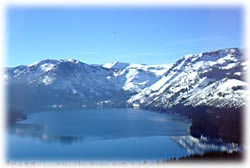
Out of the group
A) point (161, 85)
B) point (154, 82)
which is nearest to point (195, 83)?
point (161, 85)

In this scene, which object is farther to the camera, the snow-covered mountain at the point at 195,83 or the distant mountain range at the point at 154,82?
the snow-covered mountain at the point at 195,83

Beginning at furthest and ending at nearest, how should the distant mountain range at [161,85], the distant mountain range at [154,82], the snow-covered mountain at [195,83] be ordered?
the snow-covered mountain at [195,83] → the distant mountain range at [154,82] → the distant mountain range at [161,85]

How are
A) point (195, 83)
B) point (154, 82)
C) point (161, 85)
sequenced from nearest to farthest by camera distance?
1. point (195, 83)
2. point (161, 85)
3. point (154, 82)

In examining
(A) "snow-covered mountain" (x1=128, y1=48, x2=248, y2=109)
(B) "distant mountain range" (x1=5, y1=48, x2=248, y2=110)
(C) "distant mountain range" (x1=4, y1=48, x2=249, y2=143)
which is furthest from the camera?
(A) "snow-covered mountain" (x1=128, y1=48, x2=248, y2=109)

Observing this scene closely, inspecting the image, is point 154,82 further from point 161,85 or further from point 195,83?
point 195,83

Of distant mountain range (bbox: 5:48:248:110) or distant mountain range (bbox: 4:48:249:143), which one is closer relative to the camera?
distant mountain range (bbox: 4:48:249:143)

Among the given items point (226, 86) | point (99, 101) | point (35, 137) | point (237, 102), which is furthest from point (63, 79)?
point (35, 137)

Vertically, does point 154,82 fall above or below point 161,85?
above

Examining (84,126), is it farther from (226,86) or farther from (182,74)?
(182,74)
